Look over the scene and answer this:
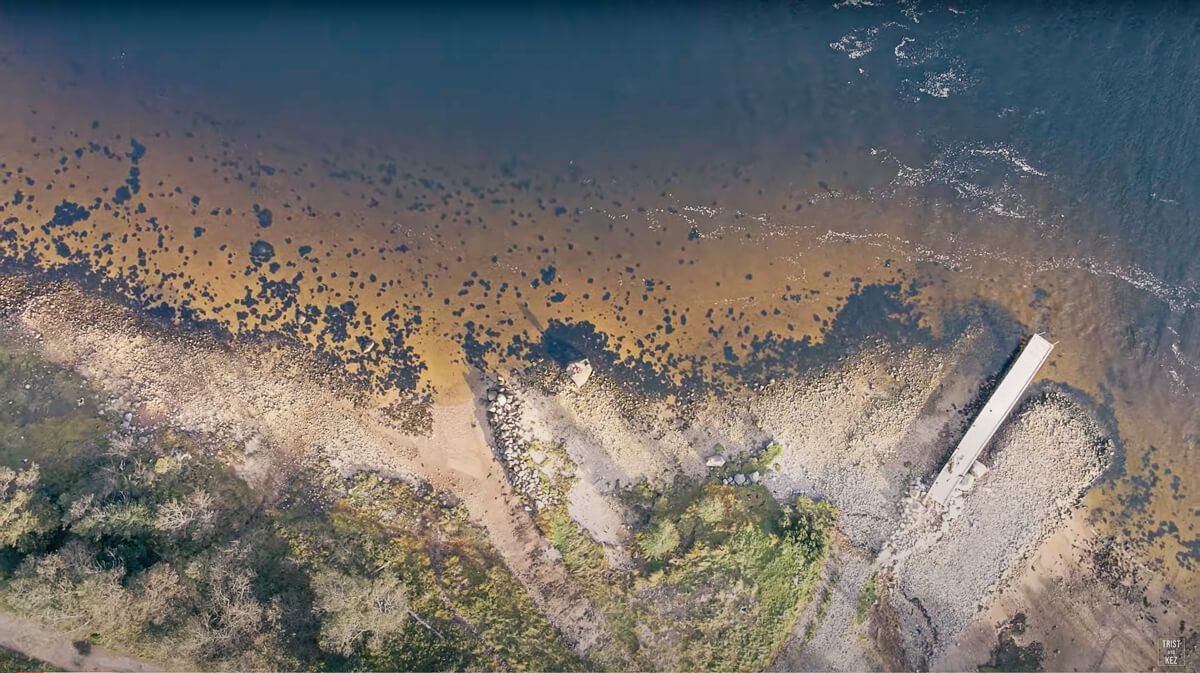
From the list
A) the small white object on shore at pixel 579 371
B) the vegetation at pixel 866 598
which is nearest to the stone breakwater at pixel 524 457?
the small white object on shore at pixel 579 371

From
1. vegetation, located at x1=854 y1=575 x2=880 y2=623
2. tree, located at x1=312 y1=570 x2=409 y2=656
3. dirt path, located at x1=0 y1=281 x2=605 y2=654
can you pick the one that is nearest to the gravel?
vegetation, located at x1=854 y1=575 x2=880 y2=623

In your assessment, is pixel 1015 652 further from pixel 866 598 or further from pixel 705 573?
pixel 705 573

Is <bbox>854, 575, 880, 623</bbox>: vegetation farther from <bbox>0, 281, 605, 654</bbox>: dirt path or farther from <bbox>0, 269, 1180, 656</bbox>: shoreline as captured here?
<bbox>0, 281, 605, 654</bbox>: dirt path

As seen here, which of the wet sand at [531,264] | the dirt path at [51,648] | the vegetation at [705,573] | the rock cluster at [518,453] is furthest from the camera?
the wet sand at [531,264]

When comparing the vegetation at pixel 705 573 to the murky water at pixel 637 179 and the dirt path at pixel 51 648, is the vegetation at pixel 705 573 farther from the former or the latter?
the dirt path at pixel 51 648

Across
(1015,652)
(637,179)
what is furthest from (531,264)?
(1015,652)

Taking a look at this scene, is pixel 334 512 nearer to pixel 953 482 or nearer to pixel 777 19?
pixel 953 482

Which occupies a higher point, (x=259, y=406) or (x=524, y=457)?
(x=524, y=457)
